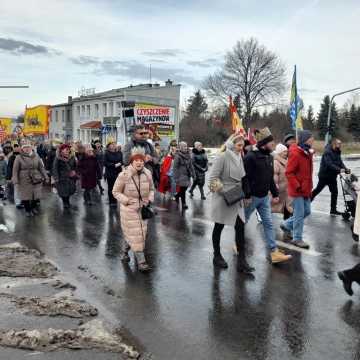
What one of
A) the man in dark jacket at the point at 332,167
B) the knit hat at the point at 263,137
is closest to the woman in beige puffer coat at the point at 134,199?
the knit hat at the point at 263,137

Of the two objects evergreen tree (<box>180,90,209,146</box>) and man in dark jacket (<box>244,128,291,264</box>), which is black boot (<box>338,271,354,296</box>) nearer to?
man in dark jacket (<box>244,128,291,264</box>)

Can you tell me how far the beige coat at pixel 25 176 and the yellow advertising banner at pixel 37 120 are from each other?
19.6 meters

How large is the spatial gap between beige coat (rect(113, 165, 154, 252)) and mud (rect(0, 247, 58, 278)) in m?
1.13

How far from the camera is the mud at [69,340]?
4.09m

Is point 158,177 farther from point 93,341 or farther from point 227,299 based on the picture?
A: point 93,341

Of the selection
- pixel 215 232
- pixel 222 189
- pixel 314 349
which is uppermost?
pixel 222 189

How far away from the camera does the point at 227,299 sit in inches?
209

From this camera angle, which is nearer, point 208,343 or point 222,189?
point 208,343

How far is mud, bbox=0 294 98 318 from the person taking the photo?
486 cm

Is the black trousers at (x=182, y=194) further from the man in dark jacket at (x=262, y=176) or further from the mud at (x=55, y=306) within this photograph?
the mud at (x=55, y=306)

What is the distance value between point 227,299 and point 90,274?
1.97 m

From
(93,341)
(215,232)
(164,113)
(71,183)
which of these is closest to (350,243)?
(215,232)

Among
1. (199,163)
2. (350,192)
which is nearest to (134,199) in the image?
(350,192)

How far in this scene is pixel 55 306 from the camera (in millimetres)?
5035
